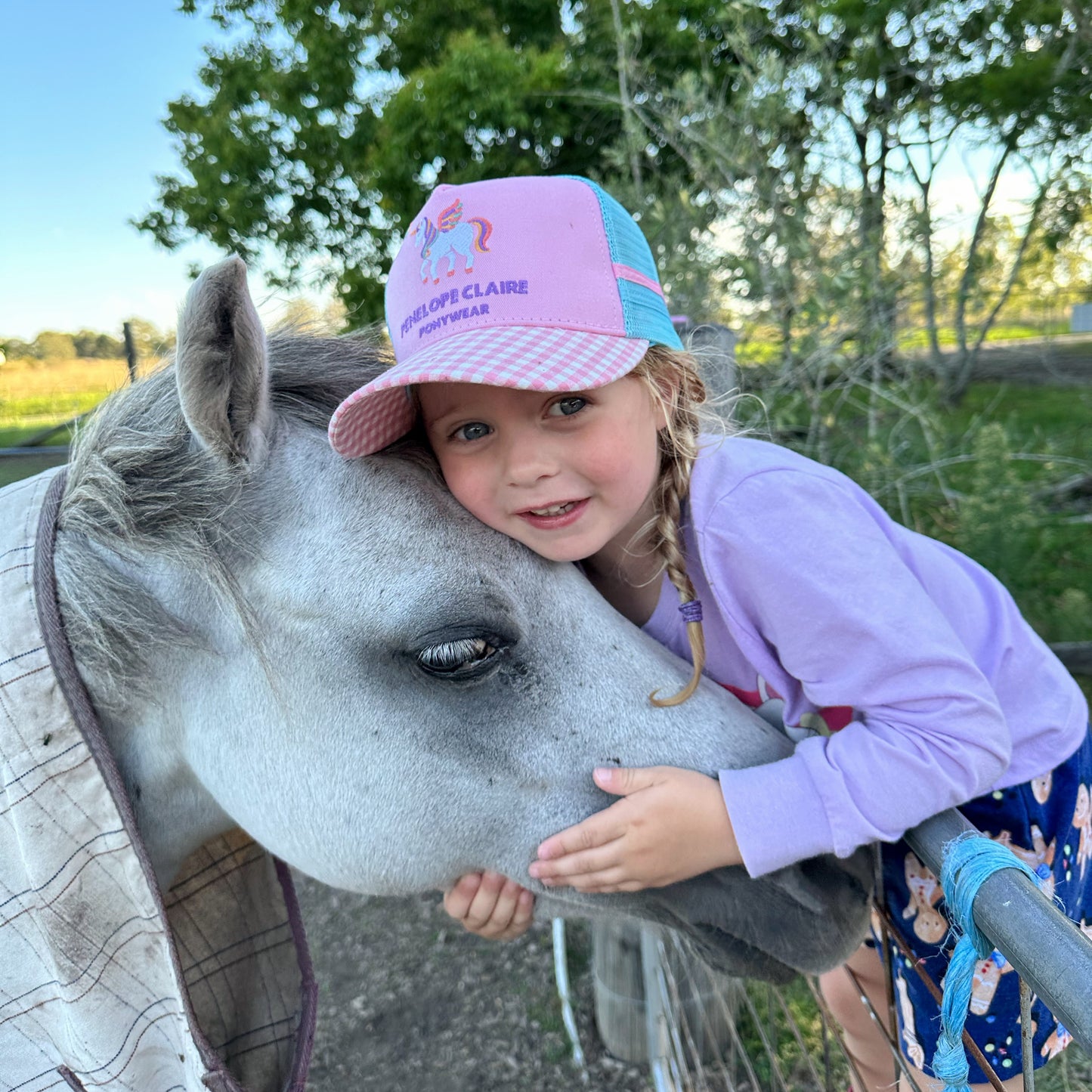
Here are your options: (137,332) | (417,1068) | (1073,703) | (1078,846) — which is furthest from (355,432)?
(417,1068)

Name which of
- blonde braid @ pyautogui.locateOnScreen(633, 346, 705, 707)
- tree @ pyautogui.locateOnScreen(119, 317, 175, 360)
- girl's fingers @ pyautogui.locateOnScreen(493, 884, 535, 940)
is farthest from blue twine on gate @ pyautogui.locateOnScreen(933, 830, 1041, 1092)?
tree @ pyautogui.locateOnScreen(119, 317, 175, 360)

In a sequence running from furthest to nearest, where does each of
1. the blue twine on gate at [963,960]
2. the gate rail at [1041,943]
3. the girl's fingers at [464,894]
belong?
1. the girl's fingers at [464,894]
2. the blue twine on gate at [963,960]
3. the gate rail at [1041,943]

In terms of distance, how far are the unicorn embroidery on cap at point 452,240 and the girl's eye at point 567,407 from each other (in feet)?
0.69

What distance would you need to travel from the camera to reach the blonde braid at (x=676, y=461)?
1.17 metres

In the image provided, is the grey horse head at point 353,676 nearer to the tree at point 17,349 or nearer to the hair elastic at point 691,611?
the hair elastic at point 691,611

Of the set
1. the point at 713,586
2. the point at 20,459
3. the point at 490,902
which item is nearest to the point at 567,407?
the point at 713,586

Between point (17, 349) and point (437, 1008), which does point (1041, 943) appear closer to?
point (17, 349)

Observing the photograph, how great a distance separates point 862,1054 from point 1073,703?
0.87 m

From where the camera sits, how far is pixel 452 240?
1109mm

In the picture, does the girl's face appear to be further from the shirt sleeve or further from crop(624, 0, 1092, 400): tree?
crop(624, 0, 1092, 400): tree

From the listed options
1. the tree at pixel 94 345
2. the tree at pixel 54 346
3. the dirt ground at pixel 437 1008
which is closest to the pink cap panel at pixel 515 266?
the tree at pixel 94 345

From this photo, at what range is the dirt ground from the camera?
103 inches

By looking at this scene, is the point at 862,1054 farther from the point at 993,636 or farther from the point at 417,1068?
the point at 417,1068

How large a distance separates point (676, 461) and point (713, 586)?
19 centimetres
